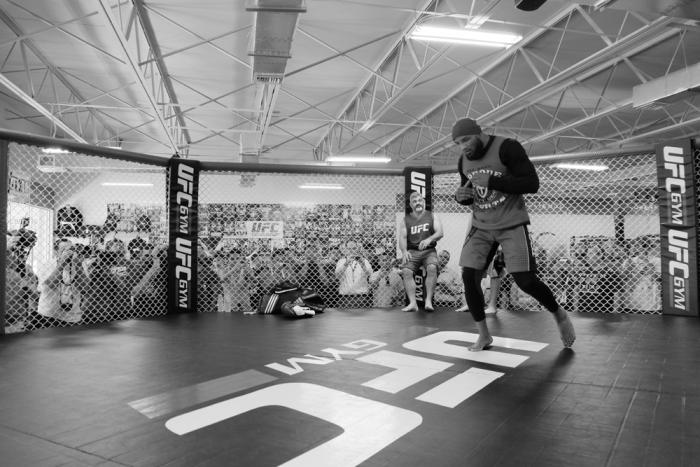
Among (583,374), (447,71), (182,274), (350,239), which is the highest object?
(447,71)

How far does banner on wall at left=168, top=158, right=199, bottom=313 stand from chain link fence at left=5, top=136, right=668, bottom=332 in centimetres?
8

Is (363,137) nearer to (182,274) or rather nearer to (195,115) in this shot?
(195,115)

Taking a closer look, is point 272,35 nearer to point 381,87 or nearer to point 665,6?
point 381,87

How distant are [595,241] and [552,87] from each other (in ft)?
17.2

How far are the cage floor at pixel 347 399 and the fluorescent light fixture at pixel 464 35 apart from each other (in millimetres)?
3881

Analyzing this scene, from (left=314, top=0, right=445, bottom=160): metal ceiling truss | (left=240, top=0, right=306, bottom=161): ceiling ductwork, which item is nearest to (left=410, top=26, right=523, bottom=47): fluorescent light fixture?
(left=314, top=0, right=445, bottom=160): metal ceiling truss

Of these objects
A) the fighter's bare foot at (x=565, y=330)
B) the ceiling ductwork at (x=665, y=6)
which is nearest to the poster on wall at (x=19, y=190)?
the fighter's bare foot at (x=565, y=330)

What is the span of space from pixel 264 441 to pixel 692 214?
4.03 meters

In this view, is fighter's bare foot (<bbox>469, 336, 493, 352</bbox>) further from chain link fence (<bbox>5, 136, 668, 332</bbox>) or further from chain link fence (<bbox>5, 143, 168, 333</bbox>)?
chain link fence (<bbox>5, 143, 168, 333</bbox>)

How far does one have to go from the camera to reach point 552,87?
8.98 meters

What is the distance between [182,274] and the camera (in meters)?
4.12

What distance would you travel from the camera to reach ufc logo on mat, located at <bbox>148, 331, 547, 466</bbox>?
1.31m

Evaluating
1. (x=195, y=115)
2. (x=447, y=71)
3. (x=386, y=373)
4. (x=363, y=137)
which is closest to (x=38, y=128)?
(x=195, y=115)

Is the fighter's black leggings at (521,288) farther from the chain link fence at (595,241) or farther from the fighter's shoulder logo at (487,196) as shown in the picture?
the chain link fence at (595,241)
